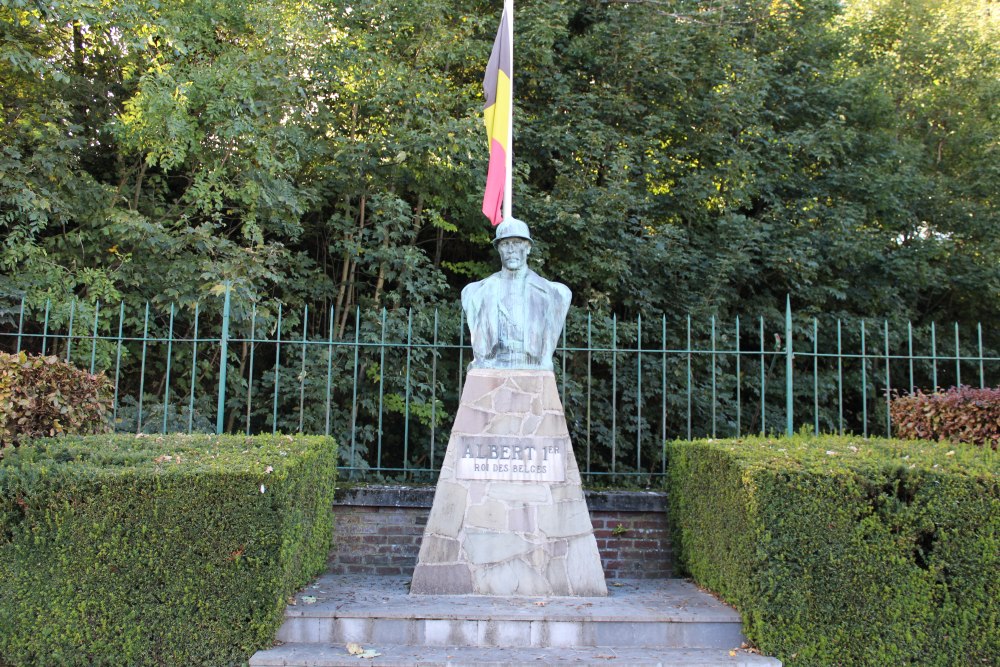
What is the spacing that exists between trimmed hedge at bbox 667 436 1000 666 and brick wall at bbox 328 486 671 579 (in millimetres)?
1780

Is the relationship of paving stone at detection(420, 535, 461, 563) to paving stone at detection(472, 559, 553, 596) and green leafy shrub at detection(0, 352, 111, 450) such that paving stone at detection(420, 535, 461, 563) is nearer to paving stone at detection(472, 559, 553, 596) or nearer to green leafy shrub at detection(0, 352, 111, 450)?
paving stone at detection(472, 559, 553, 596)

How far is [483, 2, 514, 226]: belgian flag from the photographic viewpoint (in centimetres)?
680

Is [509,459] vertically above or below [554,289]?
below

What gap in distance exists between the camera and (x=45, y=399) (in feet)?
18.5

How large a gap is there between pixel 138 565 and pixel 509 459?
95.2 inches

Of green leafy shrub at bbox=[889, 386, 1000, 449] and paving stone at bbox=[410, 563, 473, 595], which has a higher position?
green leafy shrub at bbox=[889, 386, 1000, 449]

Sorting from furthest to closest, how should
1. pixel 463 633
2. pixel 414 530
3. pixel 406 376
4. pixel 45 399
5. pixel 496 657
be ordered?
pixel 406 376
pixel 414 530
pixel 45 399
pixel 463 633
pixel 496 657

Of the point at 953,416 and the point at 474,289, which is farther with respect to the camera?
the point at 953,416

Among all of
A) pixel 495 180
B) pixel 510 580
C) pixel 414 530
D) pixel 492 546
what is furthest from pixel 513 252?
pixel 414 530

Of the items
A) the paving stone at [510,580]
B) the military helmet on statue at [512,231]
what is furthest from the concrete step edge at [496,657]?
the military helmet on statue at [512,231]

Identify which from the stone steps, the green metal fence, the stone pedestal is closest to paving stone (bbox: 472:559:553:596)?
the stone pedestal

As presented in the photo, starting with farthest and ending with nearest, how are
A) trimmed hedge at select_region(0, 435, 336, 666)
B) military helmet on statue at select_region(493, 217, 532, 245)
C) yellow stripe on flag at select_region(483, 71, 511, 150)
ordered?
yellow stripe on flag at select_region(483, 71, 511, 150), military helmet on statue at select_region(493, 217, 532, 245), trimmed hedge at select_region(0, 435, 336, 666)

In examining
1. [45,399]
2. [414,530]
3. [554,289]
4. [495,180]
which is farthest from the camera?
[495,180]

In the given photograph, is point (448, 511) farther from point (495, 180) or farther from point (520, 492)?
point (495, 180)
